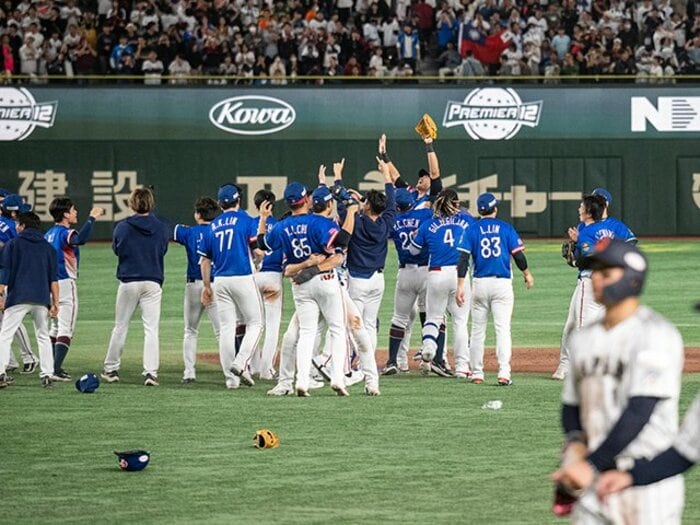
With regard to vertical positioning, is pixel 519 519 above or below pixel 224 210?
below

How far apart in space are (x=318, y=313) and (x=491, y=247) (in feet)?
6.85

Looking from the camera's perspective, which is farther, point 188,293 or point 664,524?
point 188,293

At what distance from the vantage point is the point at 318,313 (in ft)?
44.4

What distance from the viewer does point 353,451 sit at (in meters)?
10.7

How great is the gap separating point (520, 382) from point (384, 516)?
6589 mm

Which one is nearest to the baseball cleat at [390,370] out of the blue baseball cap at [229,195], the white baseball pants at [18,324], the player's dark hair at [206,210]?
the player's dark hair at [206,210]

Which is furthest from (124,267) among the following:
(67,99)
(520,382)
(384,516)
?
(67,99)

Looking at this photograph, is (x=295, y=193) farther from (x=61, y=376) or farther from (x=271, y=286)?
(x=61, y=376)

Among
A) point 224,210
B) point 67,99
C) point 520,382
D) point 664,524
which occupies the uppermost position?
point 67,99

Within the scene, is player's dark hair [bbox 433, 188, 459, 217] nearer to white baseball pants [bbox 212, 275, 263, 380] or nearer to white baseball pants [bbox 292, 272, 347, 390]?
white baseball pants [bbox 292, 272, 347, 390]

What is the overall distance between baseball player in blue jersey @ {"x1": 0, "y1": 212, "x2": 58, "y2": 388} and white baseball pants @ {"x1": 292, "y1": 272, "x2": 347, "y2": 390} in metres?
2.59

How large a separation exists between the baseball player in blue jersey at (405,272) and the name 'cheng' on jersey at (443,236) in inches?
10.4

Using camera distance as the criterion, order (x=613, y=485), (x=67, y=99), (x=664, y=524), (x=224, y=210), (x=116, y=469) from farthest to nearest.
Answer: (x=67, y=99), (x=224, y=210), (x=116, y=469), (x=664, y=524), (x=613, y=485)

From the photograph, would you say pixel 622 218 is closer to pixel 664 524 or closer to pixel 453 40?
pixel 453 40
